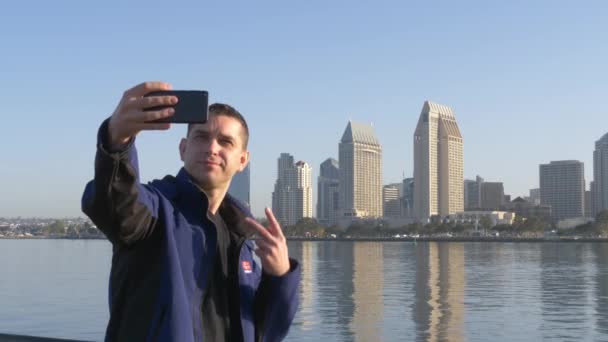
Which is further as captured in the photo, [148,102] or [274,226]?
[274,226]

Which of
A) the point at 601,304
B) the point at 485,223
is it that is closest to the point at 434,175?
the point at 485,223

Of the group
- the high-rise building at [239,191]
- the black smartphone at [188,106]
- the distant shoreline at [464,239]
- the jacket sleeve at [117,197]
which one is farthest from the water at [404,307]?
the distant shoreline at [464,239]

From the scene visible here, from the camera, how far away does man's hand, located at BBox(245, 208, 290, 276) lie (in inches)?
96.5

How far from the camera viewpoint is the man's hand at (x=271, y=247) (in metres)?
2.45

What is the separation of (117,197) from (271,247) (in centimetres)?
59

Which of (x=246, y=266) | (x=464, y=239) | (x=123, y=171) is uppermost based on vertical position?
(x=123, y=171)

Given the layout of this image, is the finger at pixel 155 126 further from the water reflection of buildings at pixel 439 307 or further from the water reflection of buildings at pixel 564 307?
the water reflection of buildings at pixel 564 307

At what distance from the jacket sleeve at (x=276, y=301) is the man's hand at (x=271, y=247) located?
0.12ft

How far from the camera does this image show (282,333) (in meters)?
2.62

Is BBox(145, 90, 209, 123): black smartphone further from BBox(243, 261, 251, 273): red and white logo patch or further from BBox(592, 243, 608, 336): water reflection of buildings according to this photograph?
BBox(592, 243, 608, 336): water reflection of buildings

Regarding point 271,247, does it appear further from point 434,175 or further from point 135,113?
point 434,175

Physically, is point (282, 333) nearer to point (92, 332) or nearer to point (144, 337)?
point (144, 337)

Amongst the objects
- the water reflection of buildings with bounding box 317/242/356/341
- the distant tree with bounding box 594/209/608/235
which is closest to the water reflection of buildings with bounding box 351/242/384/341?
the water reflection of buildings with bounding box 317/242/356/341

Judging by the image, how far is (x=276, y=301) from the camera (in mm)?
2535
